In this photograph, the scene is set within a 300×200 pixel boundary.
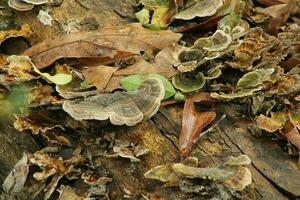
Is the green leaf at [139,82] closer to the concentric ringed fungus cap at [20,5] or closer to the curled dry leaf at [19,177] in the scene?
the curled dry leaf at [19,177]

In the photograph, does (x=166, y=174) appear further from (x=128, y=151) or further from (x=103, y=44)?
(x=103, y=44)

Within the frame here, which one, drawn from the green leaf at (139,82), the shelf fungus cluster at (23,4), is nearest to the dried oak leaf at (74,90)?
the green leaf at (139,82)

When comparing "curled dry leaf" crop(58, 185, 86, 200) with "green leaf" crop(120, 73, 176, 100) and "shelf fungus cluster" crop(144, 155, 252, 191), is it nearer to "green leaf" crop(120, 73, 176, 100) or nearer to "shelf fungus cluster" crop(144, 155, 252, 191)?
"shelf fungus cluster" crop(144, 155, 252, 191)

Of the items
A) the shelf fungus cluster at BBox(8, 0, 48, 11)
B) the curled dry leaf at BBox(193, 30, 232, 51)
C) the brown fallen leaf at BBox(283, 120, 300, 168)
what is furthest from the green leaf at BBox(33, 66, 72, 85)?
the brown fallen leaf at BBox(283, 120, 300, 168)

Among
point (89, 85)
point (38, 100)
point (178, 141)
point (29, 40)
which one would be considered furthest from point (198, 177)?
point (29, 40)

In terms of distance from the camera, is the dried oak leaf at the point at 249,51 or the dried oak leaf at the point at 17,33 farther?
the dried oak leaf at the point at 17,33

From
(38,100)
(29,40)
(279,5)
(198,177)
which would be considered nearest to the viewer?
(198,177)

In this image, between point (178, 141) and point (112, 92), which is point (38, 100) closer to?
point (112, 92)

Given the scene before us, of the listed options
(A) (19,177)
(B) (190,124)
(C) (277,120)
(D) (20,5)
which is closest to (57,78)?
(A) (19,177)

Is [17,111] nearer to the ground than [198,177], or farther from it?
nearer to the ground
